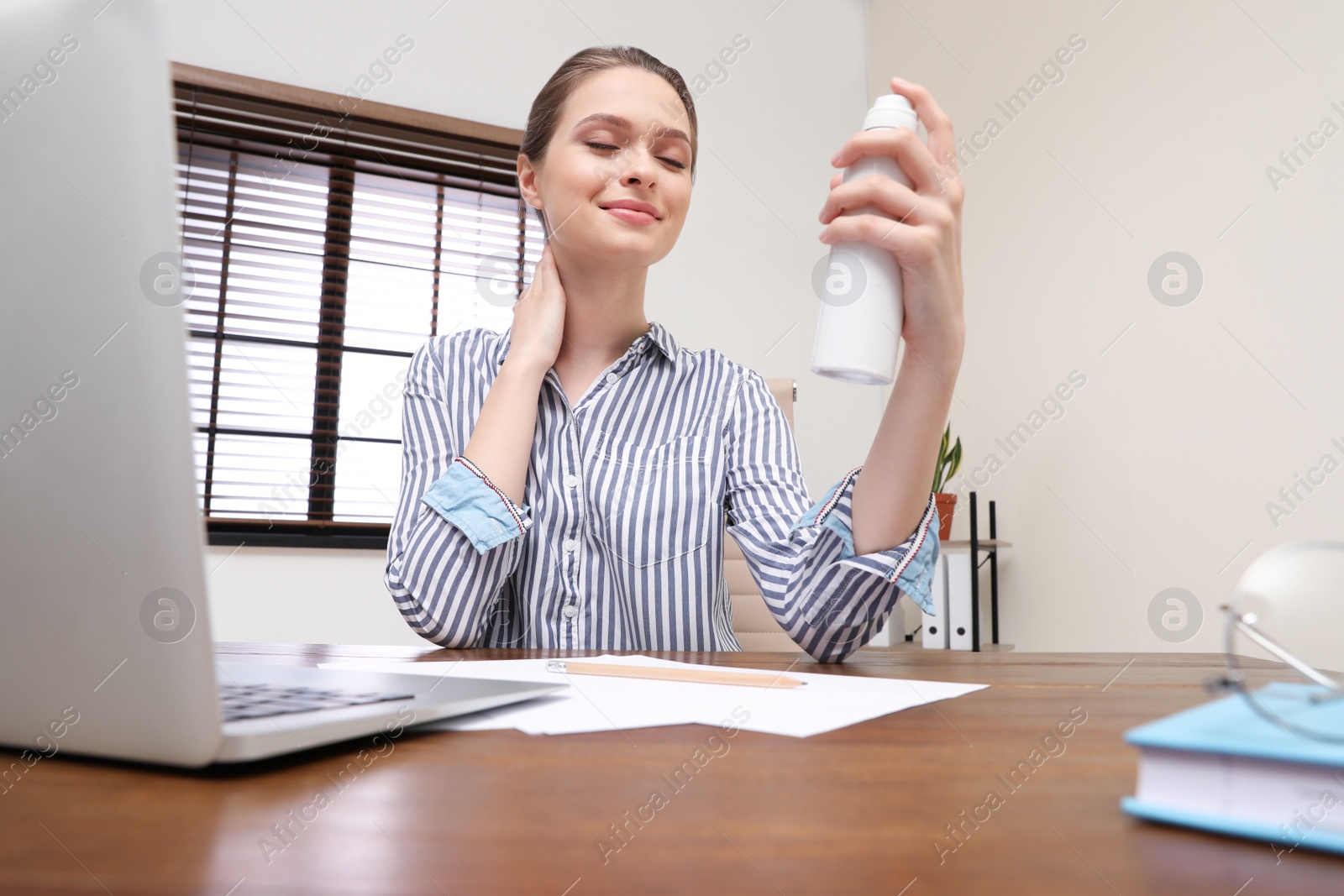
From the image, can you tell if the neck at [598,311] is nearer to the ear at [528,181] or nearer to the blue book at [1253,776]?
the ear at [528,181]

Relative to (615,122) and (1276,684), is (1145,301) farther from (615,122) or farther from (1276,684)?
(1276,684)

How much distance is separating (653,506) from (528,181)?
51 cm

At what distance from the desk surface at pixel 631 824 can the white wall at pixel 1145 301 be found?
1846 millimetres

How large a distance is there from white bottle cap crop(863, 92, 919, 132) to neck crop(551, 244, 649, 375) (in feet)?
1.94

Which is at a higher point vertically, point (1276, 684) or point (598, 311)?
point (598, 311)

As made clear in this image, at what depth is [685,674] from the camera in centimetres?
63

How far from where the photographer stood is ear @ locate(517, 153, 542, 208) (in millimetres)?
1264

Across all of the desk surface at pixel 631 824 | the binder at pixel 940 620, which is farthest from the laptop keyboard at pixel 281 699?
the binder at pixel 940 620

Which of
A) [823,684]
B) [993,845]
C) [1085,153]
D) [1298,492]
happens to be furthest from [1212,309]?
[993,845]

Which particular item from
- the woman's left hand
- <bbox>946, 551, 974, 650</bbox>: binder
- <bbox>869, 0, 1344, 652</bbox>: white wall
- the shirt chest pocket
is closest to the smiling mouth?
the shirt chest pocket

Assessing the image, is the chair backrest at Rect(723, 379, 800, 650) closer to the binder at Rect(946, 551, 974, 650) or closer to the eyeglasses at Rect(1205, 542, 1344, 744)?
the binder at Rect(946, 551, 974, 650)

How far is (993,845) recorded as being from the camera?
0.27m

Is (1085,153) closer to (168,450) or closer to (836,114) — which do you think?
(836,114)

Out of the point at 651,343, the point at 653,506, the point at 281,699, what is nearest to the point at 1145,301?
the point at 651,343
